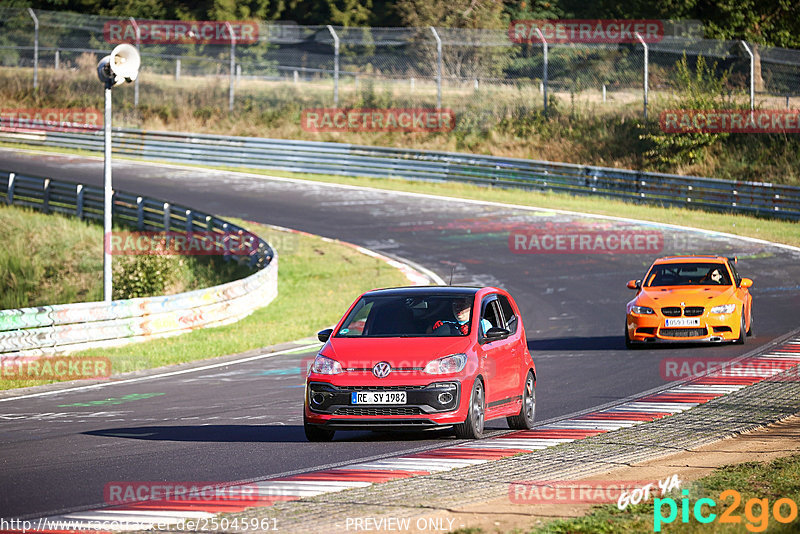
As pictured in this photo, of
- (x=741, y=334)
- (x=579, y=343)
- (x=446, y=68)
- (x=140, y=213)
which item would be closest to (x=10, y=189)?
(x=140, y=213)

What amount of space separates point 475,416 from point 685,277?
1000 cm

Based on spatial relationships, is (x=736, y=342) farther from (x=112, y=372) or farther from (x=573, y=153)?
(x=573, y=153)

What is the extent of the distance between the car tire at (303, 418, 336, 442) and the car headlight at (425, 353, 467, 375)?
3.90ft

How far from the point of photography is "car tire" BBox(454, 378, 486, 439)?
424 inches

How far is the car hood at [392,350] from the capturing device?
423 inches

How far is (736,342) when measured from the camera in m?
18.7

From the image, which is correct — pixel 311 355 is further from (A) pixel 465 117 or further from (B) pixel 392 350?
(A) pixel 465 117

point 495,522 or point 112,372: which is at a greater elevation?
point 495,522

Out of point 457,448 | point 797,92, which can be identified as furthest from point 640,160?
point 457,448

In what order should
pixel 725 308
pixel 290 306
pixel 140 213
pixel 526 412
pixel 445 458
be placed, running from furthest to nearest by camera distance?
1. pixel 140 213
2. pixel 290 306
3. pixel 725 308
4. pixel 526 412
5. pixel 445 458

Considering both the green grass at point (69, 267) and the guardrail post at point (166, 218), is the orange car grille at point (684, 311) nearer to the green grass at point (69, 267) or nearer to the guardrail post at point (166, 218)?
the green grass at point (69, 267)

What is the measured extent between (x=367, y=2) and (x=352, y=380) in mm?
64744

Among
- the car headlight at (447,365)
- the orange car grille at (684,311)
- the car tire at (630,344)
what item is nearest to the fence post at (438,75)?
the orange car grille at (684,311)

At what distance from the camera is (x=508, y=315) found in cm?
1261
